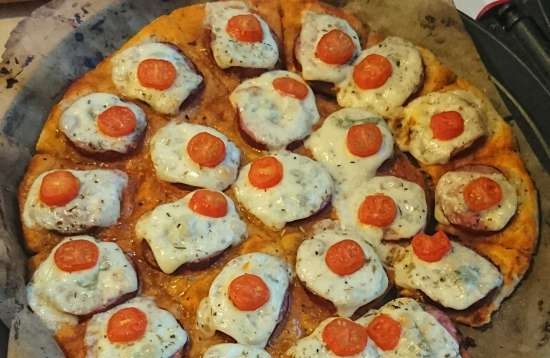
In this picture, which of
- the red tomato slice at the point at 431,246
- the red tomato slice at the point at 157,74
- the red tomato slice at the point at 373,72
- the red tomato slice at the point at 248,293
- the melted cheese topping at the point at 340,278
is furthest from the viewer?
the red tomato slice at the point at 373,72

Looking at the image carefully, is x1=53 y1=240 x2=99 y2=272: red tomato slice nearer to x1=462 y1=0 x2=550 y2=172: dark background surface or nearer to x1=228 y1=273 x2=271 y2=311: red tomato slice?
x1=228 y1=273 x2=271 y2=311: red tomato slice

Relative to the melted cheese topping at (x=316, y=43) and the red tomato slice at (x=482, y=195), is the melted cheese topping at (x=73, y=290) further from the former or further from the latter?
the red tomato slice at (x=482, y=195)

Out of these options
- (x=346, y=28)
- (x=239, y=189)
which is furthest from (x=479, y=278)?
(x=346, y=28)

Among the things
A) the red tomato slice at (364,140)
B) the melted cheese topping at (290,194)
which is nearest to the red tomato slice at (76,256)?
the melted cheese topping at (290,194)

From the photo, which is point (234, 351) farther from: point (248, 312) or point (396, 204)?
point (396, 204)

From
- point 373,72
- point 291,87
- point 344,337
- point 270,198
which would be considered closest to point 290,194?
point 270,198

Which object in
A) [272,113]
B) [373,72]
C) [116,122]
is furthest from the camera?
[373,72]
